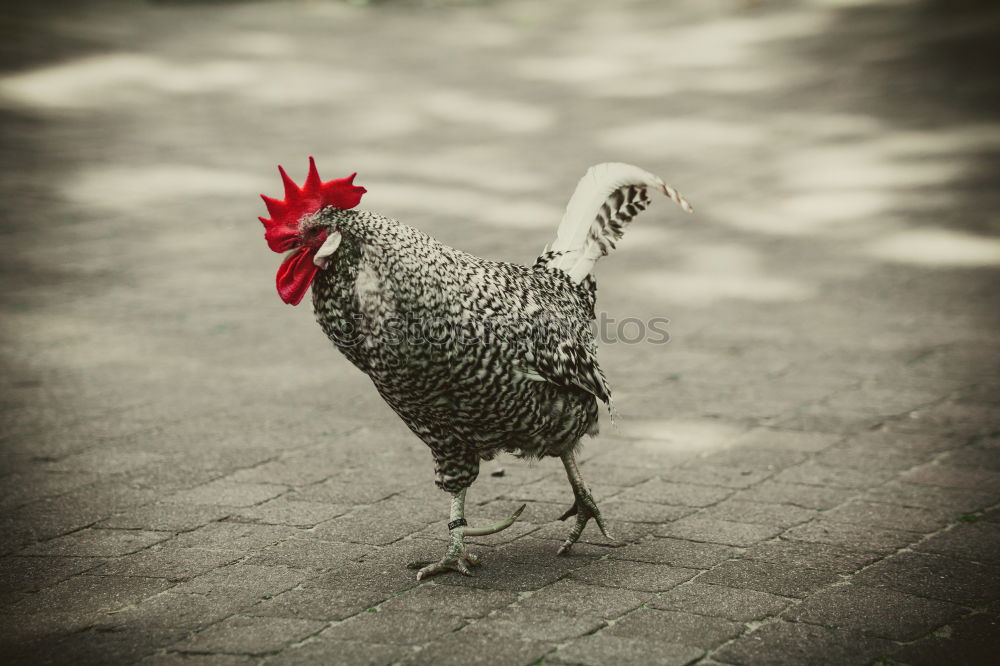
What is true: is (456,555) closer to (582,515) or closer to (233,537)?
(582,515)

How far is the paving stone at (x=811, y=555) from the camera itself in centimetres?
399

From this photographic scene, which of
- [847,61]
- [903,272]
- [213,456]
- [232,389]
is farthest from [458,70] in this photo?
[213,456]

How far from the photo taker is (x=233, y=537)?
4.32m

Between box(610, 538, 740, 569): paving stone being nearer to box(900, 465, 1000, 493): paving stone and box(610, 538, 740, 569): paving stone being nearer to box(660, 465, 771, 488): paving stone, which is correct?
box(660, 465, 771, 488): paving stone

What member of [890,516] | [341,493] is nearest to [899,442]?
[890,516]

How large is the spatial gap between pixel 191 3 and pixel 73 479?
1500cm

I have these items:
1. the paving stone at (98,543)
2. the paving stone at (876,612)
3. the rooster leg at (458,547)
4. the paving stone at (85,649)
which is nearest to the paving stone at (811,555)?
the paving stone at (876,612)

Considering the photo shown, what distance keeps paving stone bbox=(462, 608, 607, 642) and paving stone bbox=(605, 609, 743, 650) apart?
3.9 inches

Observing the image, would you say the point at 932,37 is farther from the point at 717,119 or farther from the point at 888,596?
the point at 888,596

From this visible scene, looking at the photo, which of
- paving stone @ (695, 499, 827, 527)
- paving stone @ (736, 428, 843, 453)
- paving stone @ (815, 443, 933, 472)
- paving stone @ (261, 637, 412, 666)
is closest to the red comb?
paving stone @ (261, 637, 412, 666)

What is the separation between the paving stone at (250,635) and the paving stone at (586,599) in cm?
83

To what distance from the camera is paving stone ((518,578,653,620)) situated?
3.64 meters

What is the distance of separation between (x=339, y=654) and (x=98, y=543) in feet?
5.04

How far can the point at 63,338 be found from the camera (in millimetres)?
7082
